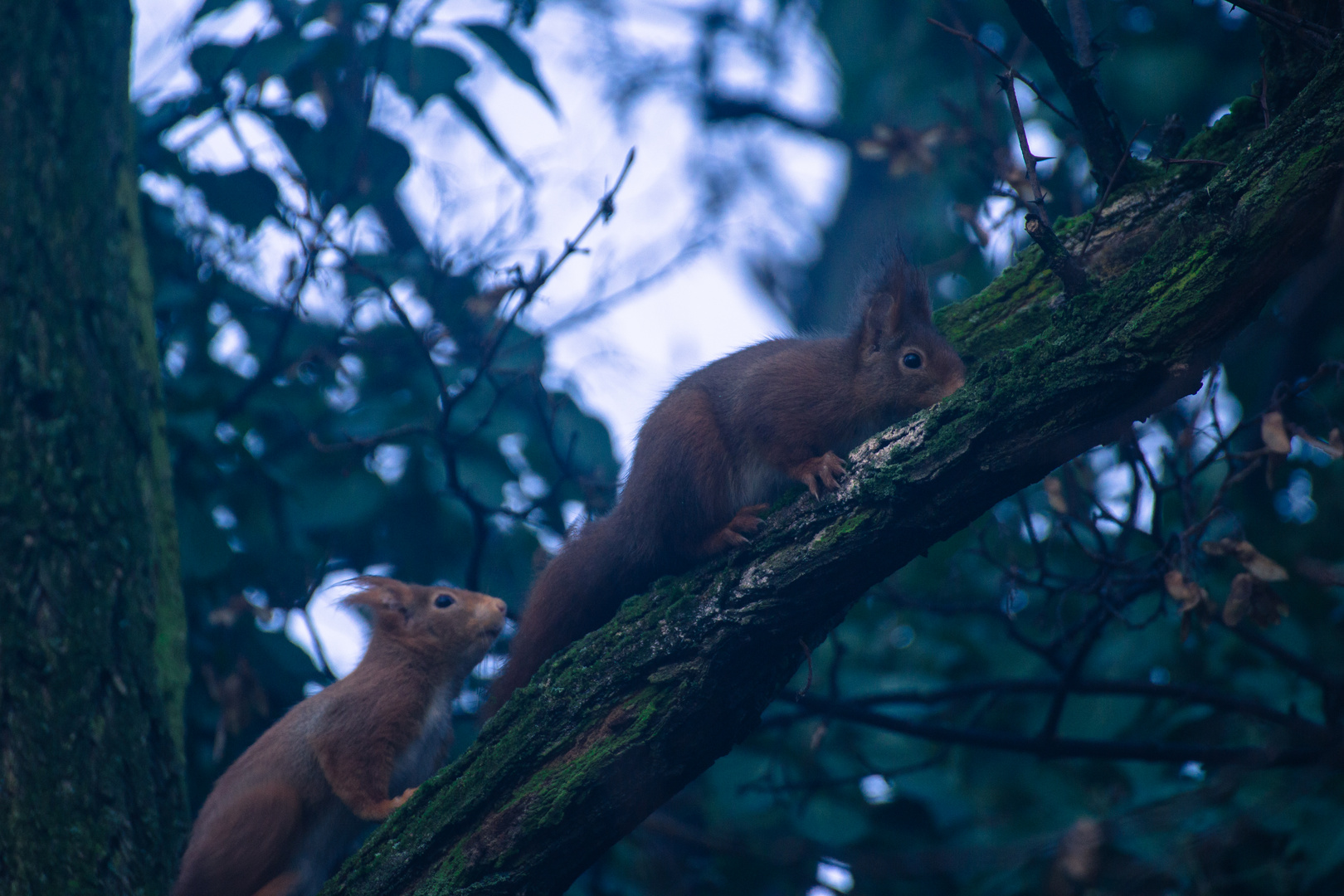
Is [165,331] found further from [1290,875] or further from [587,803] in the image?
[1290,875]

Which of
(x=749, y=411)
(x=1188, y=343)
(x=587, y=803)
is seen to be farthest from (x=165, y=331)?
(x=1188, y=343)

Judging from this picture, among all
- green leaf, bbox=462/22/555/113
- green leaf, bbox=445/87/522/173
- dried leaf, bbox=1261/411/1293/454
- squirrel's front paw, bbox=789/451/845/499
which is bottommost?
squirrel's front paw, bbox=789/451/845/499

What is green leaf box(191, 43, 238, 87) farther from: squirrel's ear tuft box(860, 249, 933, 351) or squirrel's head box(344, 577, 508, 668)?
squirrel's ear tuft box(860, 249, 933, 351)

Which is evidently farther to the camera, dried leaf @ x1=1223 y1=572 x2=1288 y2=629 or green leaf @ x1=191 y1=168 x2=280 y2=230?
green leaf @ x1=191 y1=168 x2=280 y2=230

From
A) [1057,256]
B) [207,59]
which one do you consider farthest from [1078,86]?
[207,59]

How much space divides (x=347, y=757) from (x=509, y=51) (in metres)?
2.89

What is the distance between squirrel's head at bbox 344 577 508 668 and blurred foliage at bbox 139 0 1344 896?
0.44 feet

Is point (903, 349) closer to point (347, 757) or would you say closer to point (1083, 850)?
point (1083, 850)

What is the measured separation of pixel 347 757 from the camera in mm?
3324

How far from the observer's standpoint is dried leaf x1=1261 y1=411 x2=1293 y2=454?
2783 mm

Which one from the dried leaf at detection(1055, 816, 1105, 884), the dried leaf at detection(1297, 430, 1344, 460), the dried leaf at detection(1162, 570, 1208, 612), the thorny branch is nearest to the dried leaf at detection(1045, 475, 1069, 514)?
Result: the thorny branch

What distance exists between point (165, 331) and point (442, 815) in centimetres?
283

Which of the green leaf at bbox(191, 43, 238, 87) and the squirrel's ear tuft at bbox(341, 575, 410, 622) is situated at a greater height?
the green leaf at bbox(191, 43, 238, 87)

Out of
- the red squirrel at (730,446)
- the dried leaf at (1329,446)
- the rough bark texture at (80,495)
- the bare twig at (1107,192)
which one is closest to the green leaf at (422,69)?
the rough bark texture at (80,495)
